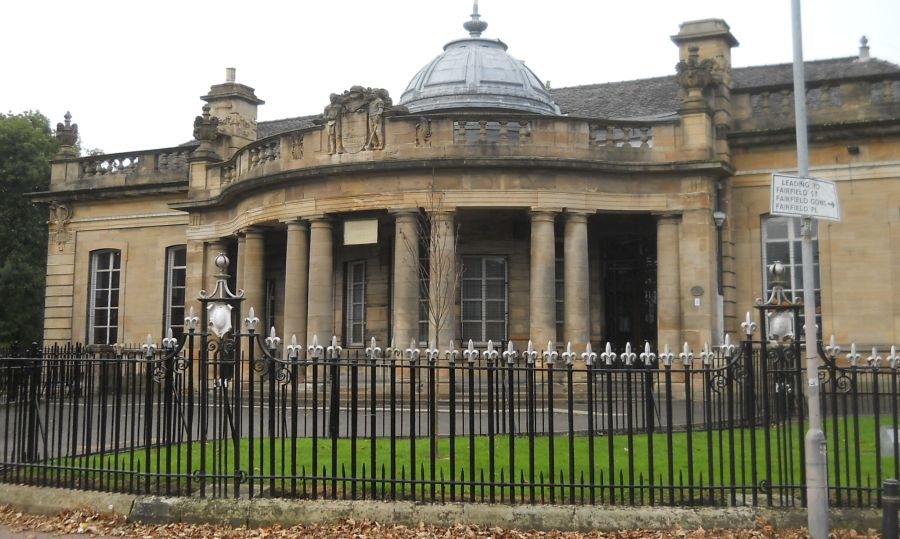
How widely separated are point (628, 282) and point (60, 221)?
17.8m

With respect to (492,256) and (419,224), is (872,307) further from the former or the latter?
(419,224)

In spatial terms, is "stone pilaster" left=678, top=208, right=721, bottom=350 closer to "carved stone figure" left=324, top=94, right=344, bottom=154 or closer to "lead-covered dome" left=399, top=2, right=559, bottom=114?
"lead-covered dome" left=399, top=2, right=559, bottom=114

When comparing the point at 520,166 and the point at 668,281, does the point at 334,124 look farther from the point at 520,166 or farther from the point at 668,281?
the point at 668,281

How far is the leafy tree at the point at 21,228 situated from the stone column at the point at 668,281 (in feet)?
80.6

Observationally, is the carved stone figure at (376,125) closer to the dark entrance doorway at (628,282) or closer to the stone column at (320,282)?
the stone column at (320,282)

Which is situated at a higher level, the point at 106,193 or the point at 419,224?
the point at 106,193

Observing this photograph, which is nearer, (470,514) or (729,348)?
(470,514)

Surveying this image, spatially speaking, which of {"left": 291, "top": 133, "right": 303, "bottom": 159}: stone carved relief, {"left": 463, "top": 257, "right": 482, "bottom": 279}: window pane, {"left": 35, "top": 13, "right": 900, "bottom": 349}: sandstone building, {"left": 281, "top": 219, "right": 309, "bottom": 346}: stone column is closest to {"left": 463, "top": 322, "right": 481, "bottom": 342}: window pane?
{"left": 35, "top": 13, "right": 900, "bottom": 349}: sandstone building

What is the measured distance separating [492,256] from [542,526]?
43.0 feet

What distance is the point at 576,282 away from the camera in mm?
17406

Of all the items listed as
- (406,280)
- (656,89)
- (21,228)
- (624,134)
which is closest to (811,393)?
(406,280)

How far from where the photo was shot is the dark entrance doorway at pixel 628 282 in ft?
67.1

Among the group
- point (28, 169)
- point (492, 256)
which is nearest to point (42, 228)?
point (28, 169)

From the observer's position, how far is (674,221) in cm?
1797
